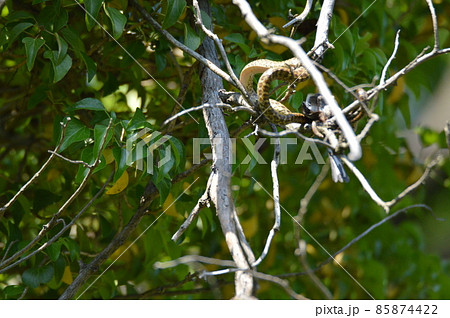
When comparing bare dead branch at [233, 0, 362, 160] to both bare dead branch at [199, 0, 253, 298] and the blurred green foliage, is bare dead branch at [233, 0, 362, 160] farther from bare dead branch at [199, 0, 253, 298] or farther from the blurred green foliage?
the blurred green foliage

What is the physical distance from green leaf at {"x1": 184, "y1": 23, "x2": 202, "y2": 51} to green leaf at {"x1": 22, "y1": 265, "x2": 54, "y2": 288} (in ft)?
2.26

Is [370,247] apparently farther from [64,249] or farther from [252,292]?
[252,292]

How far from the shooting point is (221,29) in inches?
62.4

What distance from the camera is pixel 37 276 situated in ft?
4.50

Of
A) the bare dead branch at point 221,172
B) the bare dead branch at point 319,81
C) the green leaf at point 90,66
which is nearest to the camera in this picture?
the bare dead branch at point 319,81

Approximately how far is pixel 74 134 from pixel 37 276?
432 mm

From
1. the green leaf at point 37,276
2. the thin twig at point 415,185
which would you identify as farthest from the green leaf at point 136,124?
the thin twig at point 415,185

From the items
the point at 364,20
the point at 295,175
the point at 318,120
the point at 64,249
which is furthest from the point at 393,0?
the point at 64,249

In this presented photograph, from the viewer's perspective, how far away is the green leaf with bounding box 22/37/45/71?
1196mm

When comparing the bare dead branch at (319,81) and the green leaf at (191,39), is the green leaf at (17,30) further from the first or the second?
the bare dead branch at (319,81)

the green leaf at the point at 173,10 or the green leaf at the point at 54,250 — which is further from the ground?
the green leaf at the point at 173,10

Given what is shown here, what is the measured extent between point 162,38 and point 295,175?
1038 mm

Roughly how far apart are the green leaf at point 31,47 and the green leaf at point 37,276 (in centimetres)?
53

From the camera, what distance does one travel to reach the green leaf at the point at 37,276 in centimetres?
136
